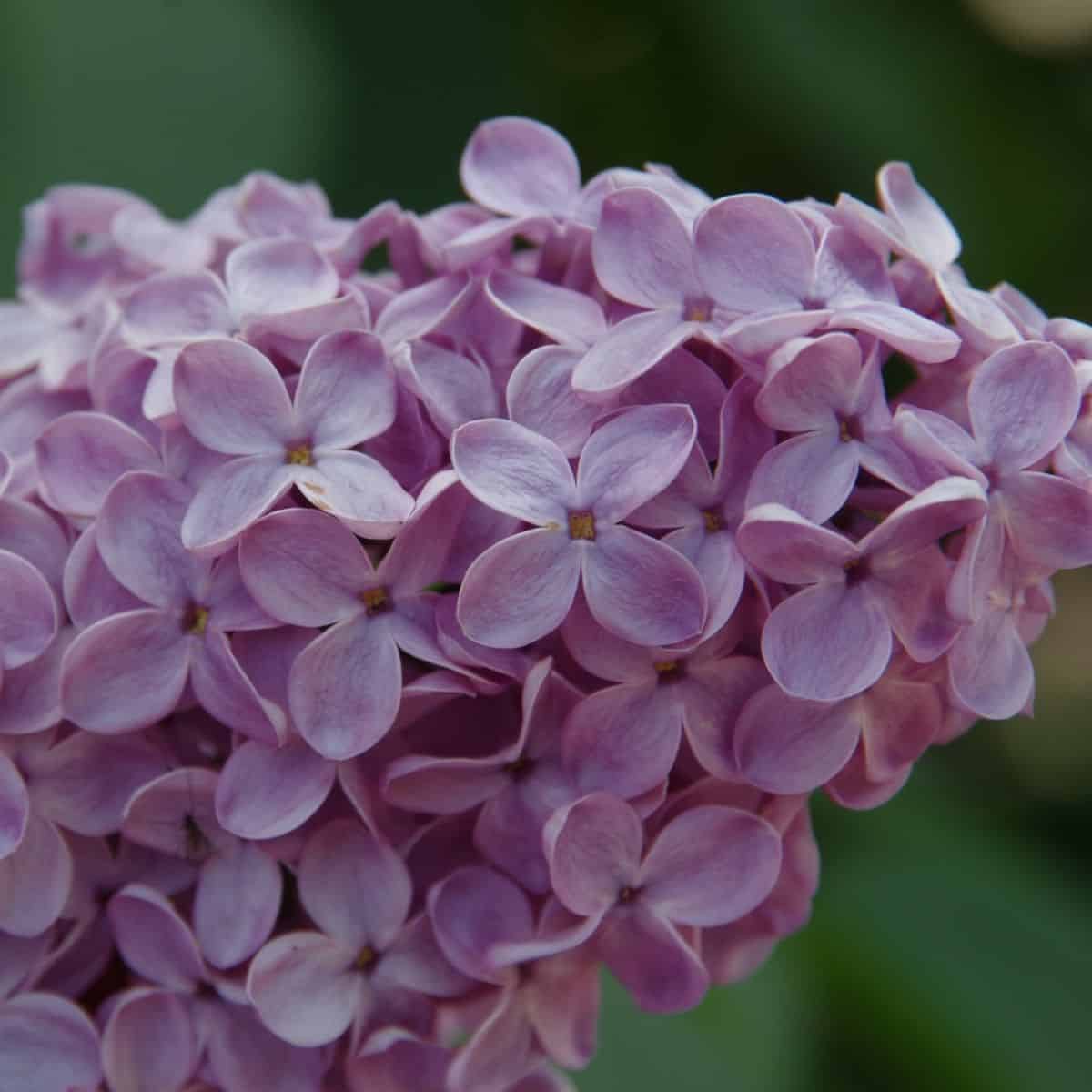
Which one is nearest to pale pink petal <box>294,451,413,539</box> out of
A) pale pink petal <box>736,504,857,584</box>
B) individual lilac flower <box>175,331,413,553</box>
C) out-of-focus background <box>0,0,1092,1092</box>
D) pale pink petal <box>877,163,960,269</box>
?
individual lilac flower <box>175,331,413,553</box>

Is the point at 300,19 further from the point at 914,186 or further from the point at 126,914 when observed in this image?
the point at 126,914

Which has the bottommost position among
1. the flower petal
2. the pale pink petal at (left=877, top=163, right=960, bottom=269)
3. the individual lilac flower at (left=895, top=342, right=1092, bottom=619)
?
the flower petal

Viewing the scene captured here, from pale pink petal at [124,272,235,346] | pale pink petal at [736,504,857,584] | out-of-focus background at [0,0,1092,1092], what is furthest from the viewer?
out-of-focus background at [0,0,1092,1092]

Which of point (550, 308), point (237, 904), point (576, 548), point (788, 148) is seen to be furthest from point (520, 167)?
point (788, 148)

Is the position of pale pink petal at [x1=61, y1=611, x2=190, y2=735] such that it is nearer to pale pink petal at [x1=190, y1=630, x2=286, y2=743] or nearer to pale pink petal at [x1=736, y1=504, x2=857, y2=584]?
pale pink petal at [x1=190, y1=630, x2=286, y2=743]

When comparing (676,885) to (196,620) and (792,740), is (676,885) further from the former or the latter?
(196,620)

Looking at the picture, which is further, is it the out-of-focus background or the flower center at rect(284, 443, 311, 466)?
the out-of-focus background
